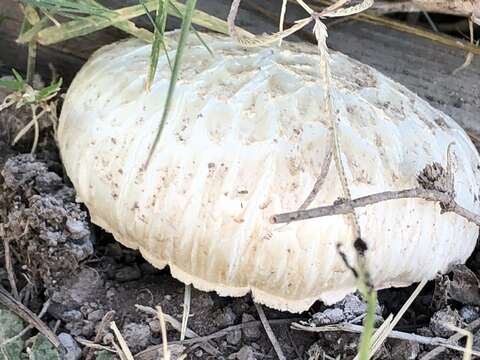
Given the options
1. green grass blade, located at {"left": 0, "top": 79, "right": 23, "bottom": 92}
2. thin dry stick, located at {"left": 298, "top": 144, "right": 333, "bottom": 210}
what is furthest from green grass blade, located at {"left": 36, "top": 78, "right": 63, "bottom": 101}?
thin dry stick, located at {"left": 298, "top": 144, "right": 333, "bottom": 210}

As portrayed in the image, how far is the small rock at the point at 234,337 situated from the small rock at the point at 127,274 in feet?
0.93

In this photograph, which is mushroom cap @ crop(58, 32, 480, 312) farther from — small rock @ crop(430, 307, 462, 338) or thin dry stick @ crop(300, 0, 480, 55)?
thin dry stick @ crop(300, 0, 480, 55)

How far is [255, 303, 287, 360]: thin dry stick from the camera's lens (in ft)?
6.32

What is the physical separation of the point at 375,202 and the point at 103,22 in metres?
0.76

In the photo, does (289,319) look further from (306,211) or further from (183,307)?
(306,211)

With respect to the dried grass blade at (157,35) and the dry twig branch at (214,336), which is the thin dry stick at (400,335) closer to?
the dry twig branch at (214,336)

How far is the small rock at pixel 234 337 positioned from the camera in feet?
6.42

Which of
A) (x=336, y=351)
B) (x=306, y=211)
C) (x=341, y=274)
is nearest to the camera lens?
(x=306, y=211)

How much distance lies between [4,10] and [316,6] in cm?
92

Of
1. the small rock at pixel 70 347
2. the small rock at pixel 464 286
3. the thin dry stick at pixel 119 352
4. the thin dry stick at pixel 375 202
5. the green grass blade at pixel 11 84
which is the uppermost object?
the thin dry stick at pixel 375 202

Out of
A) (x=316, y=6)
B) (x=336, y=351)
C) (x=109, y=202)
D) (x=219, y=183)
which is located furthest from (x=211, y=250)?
(x=316, y=6)

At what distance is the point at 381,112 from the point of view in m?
1.90

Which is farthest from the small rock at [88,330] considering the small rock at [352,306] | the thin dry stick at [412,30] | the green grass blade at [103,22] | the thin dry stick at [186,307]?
the thin dry stick at [412,30]

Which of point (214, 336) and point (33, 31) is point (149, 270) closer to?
point (214, 336)
